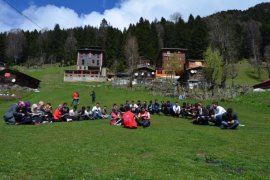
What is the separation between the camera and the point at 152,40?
124 m

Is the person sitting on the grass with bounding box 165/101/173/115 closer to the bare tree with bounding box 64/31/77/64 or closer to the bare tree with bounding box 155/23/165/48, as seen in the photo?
A: the bare tree with bounding box 155/23/165/48

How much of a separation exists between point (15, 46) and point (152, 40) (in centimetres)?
6402

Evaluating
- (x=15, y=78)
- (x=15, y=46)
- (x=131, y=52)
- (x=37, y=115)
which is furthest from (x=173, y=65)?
(x=15, y=46)

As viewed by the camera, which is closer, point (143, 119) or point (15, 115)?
point (15, 115)

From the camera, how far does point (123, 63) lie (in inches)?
4663

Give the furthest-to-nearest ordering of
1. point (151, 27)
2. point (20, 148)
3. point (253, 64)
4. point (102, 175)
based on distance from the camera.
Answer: point (151, 27) → point (253, 64) → point (20, 148) → point (102, 175)

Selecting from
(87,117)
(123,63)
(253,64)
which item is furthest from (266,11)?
(87,117)

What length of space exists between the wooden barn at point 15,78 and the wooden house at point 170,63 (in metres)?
35.4

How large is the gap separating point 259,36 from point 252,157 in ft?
425

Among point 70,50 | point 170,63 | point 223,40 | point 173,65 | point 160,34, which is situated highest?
point 160,34

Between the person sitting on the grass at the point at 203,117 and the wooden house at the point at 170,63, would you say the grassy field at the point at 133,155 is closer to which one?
the person sitting on the grass at the point at 203,117

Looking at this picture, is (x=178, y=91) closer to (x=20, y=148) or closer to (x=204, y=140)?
(x=204, y=140)

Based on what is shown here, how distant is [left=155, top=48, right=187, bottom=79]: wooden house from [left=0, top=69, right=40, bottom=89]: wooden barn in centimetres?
3536

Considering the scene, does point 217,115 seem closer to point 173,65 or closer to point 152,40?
point 173,65
